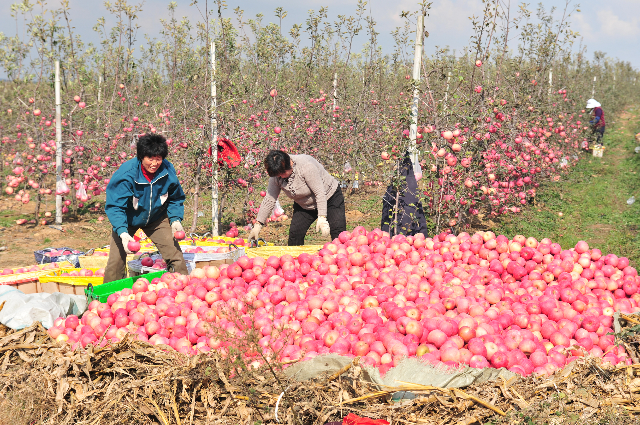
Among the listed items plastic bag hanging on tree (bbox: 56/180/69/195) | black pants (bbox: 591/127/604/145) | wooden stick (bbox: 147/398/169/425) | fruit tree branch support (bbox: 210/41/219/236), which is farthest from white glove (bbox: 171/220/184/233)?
black pants (bbox: 591/127/604/145)

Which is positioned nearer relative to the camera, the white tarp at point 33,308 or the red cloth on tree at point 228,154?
the white tarp at point 33,308

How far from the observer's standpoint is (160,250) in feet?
14.8

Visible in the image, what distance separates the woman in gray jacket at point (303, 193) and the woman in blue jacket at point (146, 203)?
36.7 inches

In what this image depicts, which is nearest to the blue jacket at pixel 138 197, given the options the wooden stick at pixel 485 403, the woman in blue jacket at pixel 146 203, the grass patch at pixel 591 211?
the woman in blue jacket at pixel 146 203

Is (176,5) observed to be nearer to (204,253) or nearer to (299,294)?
(204,253)

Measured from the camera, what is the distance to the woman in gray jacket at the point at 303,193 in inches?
191

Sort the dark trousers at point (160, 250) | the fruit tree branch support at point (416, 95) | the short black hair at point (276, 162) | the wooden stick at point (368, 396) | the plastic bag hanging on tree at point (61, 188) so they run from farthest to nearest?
the plastic bag hanging on tree at point (61, 188) → the fruit tree branch support at point (416, 95) → the short black hair at point (276, 162) → the dark trousers at point (160, 250) → the wooden stick at point (368, 396)

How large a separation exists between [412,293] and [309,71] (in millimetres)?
9457

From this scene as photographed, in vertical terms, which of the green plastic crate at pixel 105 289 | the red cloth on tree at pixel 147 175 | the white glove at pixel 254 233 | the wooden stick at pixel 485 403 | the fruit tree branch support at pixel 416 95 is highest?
the fruit tree branch support at pixel 416 95

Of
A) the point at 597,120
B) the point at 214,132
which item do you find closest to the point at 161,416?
the point at 214,132

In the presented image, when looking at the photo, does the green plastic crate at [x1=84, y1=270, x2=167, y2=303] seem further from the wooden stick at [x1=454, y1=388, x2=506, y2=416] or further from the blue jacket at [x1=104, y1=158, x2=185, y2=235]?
the wooden stick at [x1=454, y1=388, x2=506, y2=416]

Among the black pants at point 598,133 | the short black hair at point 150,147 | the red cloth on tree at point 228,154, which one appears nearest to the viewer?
the short black hair at point 150,147

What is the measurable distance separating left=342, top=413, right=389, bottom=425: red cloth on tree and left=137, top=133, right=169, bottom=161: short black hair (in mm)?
2762

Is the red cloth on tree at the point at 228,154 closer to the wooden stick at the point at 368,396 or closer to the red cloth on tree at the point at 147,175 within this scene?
the red cloth on tree at the point at 147,175
